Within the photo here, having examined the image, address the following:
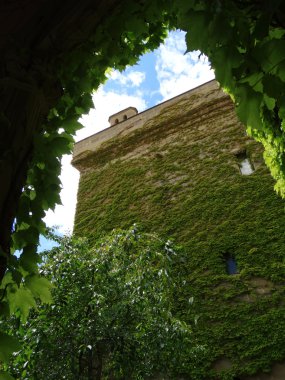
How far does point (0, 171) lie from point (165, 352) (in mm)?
3974

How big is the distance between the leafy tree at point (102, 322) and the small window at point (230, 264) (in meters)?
3.72

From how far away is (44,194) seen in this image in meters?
1.99

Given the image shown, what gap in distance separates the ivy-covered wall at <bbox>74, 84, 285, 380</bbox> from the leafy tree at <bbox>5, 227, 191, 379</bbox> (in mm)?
816

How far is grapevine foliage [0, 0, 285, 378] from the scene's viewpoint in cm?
142

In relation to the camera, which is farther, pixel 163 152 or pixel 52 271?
pixel 163 152

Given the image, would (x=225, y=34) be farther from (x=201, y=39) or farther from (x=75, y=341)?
(x=75, y=341)

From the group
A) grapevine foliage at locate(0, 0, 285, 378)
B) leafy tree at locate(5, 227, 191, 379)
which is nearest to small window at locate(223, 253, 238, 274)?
leafy tree at locate(5, 227, 191, 379)

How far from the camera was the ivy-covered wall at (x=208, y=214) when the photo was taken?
24.2 feet

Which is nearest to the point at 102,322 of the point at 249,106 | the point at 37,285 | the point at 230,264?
the point at 37,285

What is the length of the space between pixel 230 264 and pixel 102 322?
4941mm

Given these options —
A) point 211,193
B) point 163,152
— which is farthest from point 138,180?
point 211,193

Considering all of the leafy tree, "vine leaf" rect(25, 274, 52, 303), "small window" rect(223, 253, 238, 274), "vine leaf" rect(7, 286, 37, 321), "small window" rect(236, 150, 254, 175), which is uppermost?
"small window" rect(236, 150, 254, 175)

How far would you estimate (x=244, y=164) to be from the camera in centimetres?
1056

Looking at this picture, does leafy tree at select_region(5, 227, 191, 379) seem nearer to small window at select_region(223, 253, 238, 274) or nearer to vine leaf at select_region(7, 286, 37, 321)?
vine leaf at select_region(7, 286, 37, 321)
